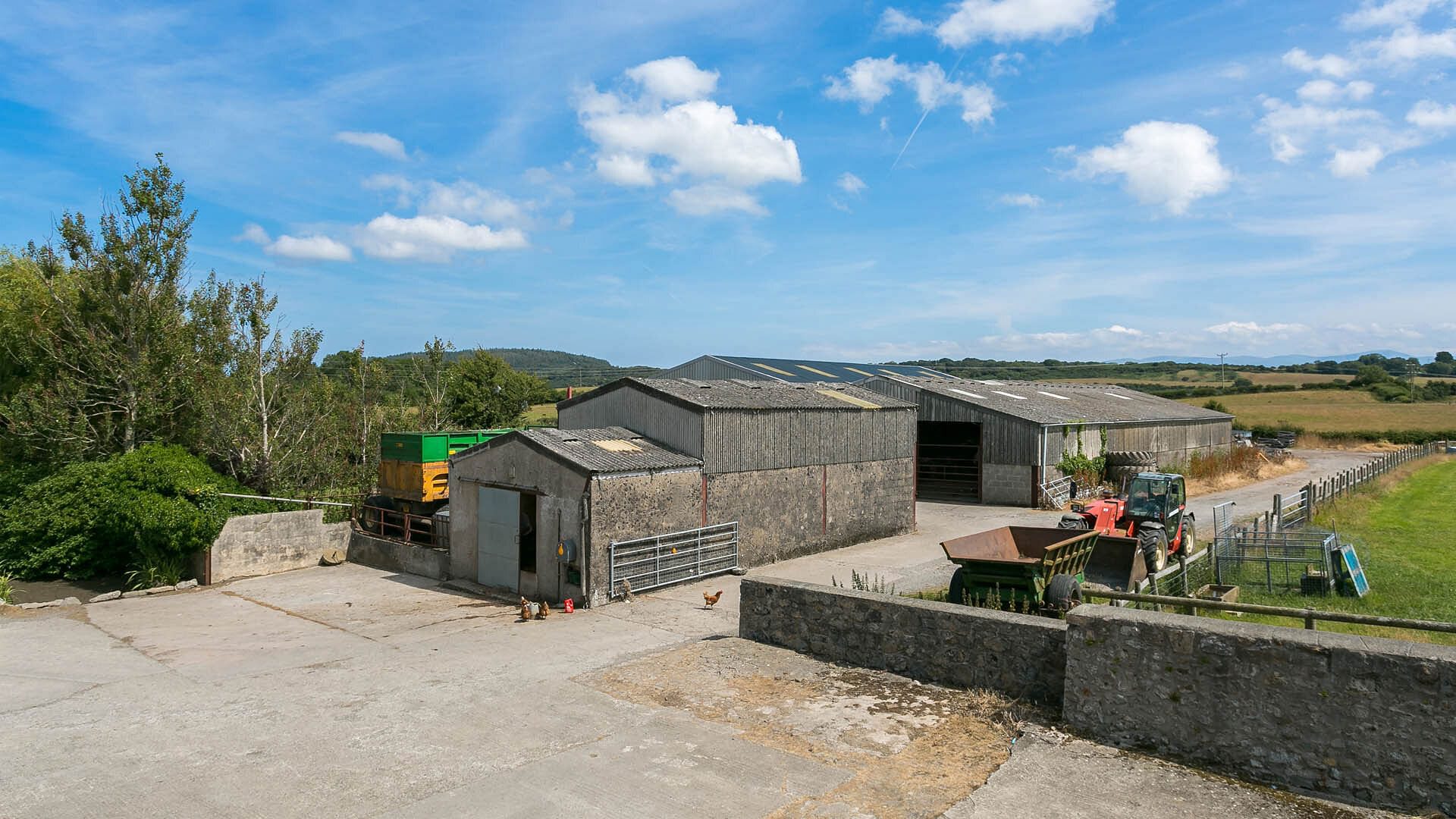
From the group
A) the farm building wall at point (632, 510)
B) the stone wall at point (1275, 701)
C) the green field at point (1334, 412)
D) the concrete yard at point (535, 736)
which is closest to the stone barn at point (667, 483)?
the farm building wall at point (632, 510)

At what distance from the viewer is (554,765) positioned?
23.9 ft

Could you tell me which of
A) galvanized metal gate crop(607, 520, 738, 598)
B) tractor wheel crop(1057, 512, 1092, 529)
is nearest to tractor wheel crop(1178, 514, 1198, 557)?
tractor wheel crop(1057, 512, 1092, 529)

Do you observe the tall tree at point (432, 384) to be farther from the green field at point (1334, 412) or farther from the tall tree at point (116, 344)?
the green field at point (1334, 412)

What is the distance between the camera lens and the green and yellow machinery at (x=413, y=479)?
2002cm

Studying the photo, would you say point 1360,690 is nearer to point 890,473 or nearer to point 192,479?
point 890,473

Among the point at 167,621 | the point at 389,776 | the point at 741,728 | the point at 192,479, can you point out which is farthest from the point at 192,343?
the point at 741,728

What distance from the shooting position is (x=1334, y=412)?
239 ft

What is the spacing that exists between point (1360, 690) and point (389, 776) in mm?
7738

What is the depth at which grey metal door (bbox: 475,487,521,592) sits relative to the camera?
51.8 feet

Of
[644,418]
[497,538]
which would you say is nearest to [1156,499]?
[644,418]

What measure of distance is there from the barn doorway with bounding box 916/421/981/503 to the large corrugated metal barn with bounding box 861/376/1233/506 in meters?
0.03

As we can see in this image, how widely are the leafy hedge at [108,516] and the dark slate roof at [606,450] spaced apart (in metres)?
8.11

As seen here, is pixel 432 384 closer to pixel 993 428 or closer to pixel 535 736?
pixel 993 428

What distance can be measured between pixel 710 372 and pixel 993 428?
39.8 ft
